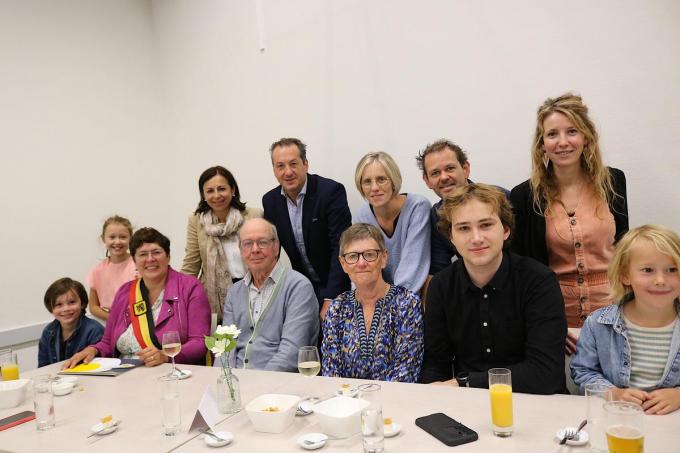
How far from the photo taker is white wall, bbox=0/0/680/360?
9.80 feet

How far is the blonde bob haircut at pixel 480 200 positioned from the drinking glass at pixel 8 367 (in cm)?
200

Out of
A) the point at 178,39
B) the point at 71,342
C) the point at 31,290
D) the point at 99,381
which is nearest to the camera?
the point at 99,381

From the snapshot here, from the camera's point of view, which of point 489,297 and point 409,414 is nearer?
point 409,414

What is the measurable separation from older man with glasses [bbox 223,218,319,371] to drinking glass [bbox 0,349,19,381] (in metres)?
0.96

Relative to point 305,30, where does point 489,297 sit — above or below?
below

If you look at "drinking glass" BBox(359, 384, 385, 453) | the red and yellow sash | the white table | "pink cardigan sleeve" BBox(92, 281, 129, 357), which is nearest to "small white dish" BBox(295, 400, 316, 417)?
the white table

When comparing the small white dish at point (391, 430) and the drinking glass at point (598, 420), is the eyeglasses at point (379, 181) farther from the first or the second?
the drinking glass at point (598, 420)

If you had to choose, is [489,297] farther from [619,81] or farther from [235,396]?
[619,81]

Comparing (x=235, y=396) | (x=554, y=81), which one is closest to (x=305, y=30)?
(x=554, y=81)

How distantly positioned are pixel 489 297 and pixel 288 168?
5.45 ft

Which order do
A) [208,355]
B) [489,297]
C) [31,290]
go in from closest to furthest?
[489,297], [208,355], [31,290]

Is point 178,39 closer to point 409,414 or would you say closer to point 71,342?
point 71,342

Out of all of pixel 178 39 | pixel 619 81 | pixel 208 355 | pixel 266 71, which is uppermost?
pixel 178 39

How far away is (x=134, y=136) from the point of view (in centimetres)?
480
